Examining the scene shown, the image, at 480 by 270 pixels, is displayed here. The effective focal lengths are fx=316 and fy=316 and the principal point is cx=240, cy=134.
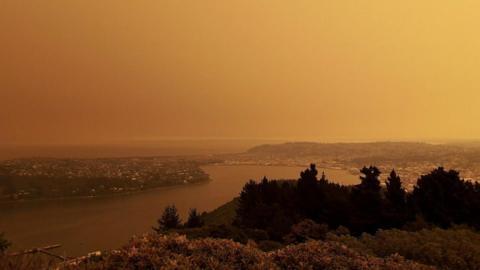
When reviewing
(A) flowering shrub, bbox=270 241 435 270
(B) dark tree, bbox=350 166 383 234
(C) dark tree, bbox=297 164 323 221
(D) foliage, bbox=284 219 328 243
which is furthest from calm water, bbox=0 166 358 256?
(A) flowering shrub, bbox=270 241 435 270

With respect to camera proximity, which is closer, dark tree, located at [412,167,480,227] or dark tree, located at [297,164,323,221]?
dark tree, located at [412,167,480,227]

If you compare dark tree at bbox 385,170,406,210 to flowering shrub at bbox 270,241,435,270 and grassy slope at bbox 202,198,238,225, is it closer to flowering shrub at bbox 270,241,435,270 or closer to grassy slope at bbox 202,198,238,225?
flowering shrub at bbox 270,241,435,270

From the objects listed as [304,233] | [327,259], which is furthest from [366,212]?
[327,259]

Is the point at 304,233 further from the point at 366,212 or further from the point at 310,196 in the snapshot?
the point at 310,196

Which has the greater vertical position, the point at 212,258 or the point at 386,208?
the point at 212,258

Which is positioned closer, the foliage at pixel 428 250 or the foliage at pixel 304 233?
the foliage at pixel 428 250

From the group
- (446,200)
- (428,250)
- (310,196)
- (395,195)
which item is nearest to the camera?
(428,250)

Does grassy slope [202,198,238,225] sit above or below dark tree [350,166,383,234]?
below

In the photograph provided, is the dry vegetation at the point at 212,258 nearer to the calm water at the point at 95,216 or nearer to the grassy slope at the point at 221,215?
the calm water at the point at 95,216

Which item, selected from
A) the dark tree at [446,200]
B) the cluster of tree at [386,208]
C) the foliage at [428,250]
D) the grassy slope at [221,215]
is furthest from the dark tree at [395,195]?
the grassy slope at [221,215]
